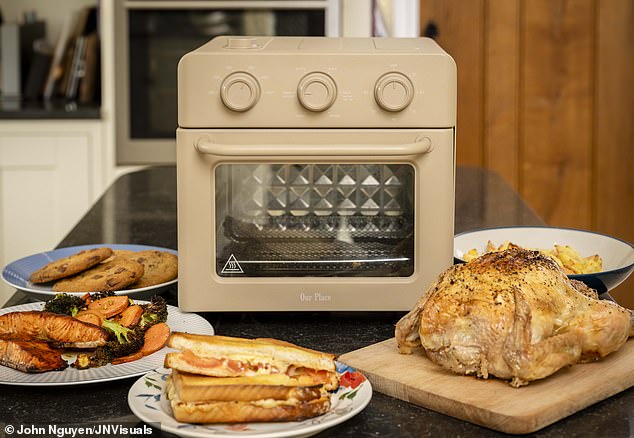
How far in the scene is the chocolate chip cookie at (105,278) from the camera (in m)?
1.20

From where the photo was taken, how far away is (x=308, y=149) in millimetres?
1121

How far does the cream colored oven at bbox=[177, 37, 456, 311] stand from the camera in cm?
112

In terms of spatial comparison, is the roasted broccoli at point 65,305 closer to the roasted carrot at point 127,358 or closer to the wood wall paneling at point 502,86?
the roasted carrot at point 127,358

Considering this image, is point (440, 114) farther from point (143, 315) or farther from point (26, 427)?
point (26, 427)

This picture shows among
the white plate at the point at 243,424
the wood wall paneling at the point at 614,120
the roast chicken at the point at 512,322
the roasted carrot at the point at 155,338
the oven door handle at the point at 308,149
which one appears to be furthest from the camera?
the wood wall paneling at the point at 614,120

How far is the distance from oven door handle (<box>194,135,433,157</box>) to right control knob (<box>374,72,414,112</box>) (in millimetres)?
49

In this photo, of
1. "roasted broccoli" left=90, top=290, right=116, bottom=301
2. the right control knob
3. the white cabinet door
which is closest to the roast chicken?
the right control knob

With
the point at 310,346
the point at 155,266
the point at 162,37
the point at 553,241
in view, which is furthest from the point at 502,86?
the point at 310,346

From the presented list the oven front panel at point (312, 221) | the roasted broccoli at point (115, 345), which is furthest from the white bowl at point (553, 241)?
the roasted broccoli at point (115, 345)

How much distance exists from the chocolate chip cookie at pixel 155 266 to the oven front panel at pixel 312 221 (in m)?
0.11

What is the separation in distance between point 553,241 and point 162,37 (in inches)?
86.6

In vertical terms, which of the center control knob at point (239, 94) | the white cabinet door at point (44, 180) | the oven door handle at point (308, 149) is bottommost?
the white cabinet door at point (44, 180)

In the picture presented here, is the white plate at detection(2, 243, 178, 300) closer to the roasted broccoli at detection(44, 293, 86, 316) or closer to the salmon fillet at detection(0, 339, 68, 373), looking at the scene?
the roasted broccoli at detection(44, 293, 86, 316)

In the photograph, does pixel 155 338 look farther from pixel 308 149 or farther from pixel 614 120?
pixel 614 120
